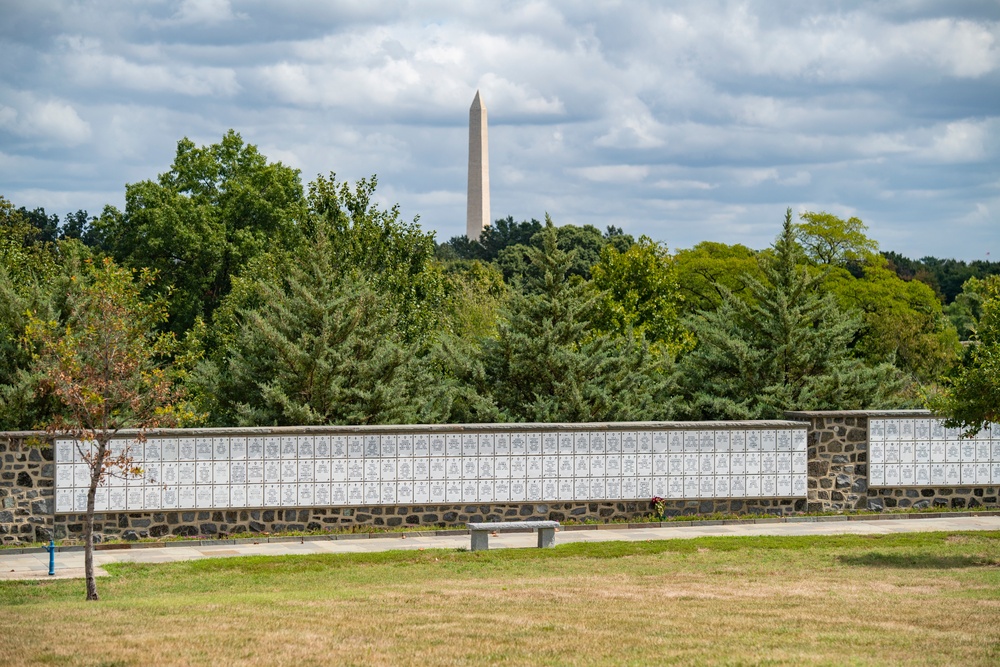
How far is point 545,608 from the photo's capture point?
1263cm

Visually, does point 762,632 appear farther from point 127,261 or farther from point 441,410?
point 127,261

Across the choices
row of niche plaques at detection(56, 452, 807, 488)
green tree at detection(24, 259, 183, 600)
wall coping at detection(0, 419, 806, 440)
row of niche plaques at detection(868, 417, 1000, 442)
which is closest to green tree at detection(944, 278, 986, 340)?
row of niche plaques at detection(868, 417, 1000, 442)

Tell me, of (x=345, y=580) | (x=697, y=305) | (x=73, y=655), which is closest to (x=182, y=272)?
(x=697, y=305)

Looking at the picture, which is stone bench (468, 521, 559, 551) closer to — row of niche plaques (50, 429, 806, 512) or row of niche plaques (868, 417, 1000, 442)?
row of niche plaques (50, 429, 806, 512)

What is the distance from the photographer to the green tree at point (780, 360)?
90.2 feet

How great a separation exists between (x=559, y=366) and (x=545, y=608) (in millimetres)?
13789

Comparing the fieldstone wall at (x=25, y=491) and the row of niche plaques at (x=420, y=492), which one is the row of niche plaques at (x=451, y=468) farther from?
the fieldstone wall at (x=25, y=491)

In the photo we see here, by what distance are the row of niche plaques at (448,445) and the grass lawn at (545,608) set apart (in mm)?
2898

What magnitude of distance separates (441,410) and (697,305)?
33.5 metres

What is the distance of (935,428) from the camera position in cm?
2295

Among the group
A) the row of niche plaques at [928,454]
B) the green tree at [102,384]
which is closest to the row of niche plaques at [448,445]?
the row of niche plaques at [928,454]

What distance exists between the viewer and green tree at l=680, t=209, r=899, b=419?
27.5 m

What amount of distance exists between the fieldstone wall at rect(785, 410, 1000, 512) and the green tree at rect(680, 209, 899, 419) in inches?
163

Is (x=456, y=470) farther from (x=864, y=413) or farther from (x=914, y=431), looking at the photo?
(x=914, y=431)
